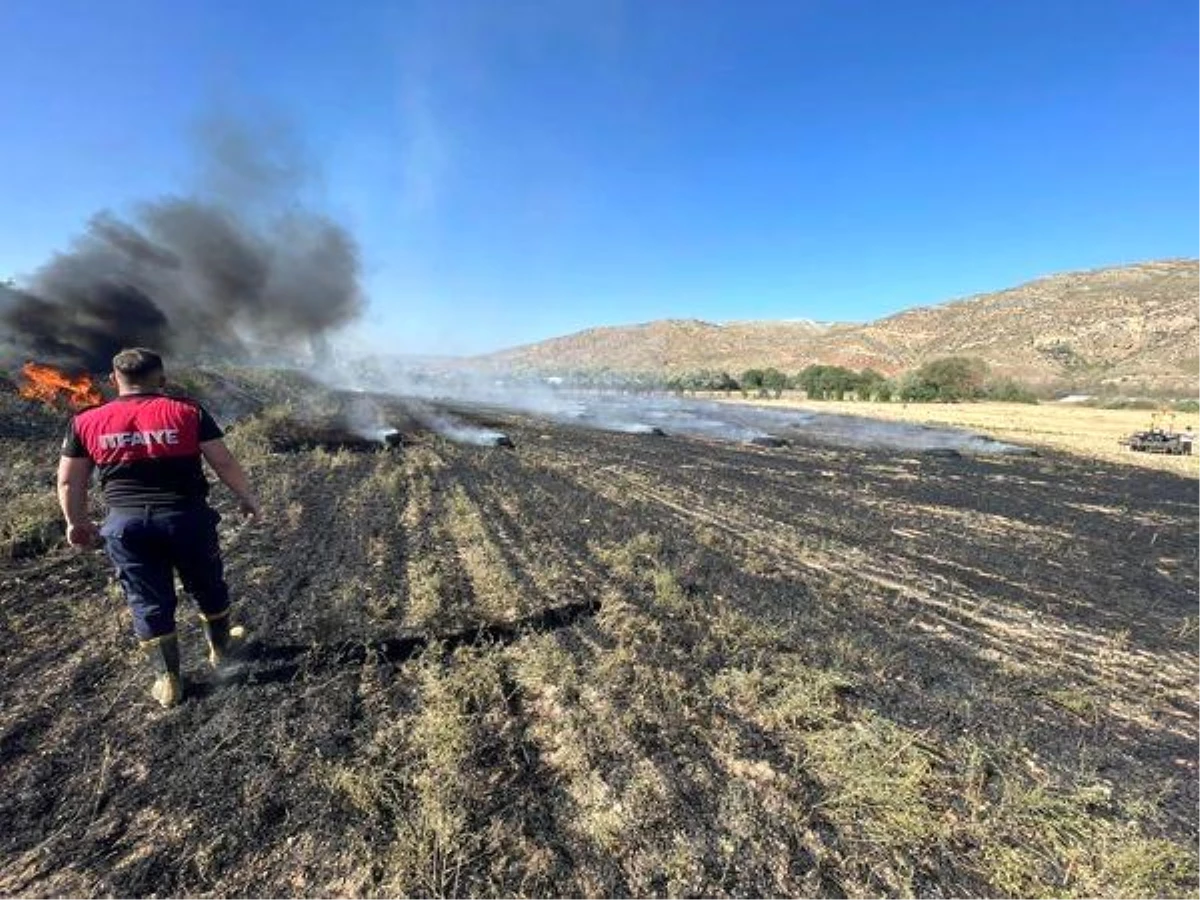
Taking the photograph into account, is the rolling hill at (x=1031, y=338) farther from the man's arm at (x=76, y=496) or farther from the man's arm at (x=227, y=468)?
the man's arm at (x=76, y=496)

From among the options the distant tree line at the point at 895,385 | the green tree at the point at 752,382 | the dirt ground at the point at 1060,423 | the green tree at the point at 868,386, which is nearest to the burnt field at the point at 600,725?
the dirt ground at the point at 1060,423

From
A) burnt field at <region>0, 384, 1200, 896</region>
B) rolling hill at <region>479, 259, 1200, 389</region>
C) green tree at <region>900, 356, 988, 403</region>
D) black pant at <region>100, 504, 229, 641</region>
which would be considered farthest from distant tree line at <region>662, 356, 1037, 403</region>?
black pant at <region>100, 504, 229, 641</region>

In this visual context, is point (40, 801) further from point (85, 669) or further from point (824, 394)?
point (824, 394)

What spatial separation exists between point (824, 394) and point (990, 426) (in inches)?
1066

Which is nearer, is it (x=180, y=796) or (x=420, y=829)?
(x=420, y=829)

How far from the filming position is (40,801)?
311 centimetres

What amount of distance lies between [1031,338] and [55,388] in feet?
297

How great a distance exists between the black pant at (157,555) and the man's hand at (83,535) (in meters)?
0.13

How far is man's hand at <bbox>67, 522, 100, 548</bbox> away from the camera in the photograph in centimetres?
376

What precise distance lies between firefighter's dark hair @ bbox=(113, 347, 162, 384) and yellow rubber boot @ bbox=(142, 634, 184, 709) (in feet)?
5.31

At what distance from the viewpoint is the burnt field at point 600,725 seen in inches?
114

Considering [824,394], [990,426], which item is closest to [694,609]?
[990,426]

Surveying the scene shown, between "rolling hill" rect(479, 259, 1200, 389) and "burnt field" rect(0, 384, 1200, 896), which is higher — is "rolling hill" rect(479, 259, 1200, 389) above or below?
above

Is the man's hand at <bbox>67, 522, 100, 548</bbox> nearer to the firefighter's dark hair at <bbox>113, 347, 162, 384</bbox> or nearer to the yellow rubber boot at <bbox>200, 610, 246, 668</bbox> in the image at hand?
the yellow rubber boot at <bbox>200, 610, 246, 668</bbox>
